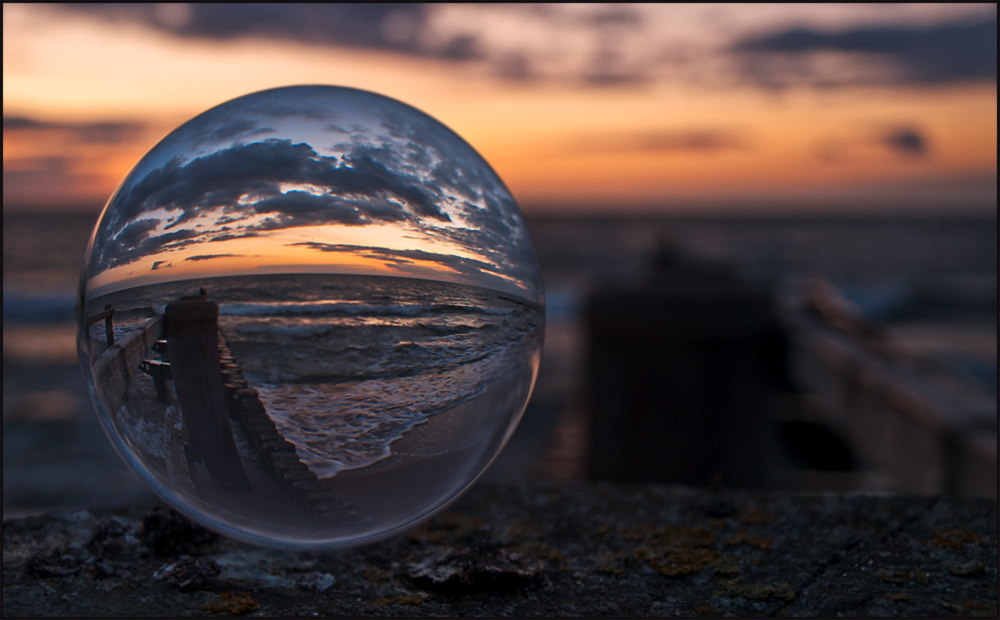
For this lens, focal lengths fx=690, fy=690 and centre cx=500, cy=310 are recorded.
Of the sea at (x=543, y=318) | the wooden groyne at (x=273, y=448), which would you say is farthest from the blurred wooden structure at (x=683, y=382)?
the wooden groyne at (x=273, y=448)

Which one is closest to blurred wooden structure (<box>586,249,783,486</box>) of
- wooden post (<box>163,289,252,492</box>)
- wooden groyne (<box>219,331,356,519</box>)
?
wooden groyne (<box>219,331,356,519</box>)

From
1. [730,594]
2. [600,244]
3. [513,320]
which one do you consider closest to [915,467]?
[730,594]

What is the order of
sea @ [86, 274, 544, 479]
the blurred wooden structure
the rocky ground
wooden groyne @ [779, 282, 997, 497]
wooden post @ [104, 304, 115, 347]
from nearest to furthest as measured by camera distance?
1. sea @ [86, 274, 544, 479]
2. wooden post @ [104, 304, 115, 347]
3. the rocky ground
4. wooden groyne @ [779, 282, 997, 497]
5. the blurred wooden structure

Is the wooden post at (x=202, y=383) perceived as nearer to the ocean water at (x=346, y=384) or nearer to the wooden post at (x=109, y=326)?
the ocean water at (x=346, y=384)

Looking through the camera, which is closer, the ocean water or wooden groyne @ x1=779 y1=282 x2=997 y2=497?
the ocean water

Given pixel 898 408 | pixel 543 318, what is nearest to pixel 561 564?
pixel 543 318

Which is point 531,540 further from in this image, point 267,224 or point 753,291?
point 753,291

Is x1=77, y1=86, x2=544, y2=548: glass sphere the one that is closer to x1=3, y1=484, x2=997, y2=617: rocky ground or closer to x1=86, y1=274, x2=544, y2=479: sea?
x1=86, y1=274, x2=544, y2=479: sea
